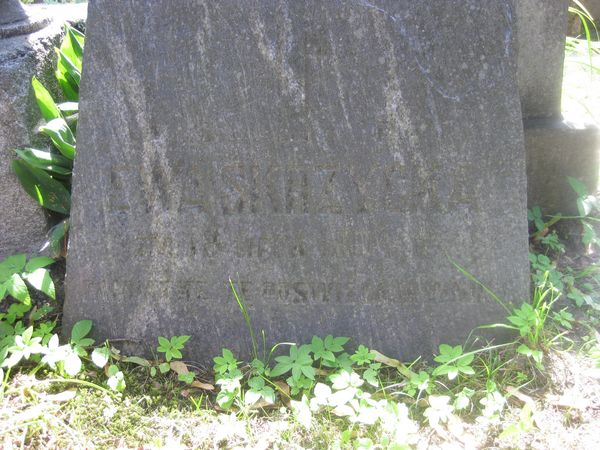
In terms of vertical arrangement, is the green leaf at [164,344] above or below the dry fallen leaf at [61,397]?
above

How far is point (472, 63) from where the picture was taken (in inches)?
72.2

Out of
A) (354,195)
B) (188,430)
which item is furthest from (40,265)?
(354,195)

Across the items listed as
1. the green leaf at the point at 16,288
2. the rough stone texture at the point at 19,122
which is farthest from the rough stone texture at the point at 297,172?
the rough stone texture at the point at 19,122

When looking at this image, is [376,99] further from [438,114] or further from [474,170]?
[474,170]

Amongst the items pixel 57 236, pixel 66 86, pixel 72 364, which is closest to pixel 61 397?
pixel 72 364

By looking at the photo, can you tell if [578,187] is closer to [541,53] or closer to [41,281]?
[541,53]

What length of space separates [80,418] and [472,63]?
1.63m

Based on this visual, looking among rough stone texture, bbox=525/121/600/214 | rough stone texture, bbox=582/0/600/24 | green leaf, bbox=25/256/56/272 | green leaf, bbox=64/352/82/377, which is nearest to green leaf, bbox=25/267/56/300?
green leaf, bbox=25/256/56/272

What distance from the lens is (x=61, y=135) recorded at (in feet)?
7.37

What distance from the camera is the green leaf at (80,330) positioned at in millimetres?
2070

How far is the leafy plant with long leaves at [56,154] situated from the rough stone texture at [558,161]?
6.27ft

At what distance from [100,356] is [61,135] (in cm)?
84

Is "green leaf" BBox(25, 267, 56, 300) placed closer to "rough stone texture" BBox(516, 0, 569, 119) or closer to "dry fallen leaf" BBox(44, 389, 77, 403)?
"dry fallen leaf" BBox(44, 389, 77, 403)

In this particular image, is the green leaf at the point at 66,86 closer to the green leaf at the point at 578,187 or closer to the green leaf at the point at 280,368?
the green leaf at the point at 280,368
